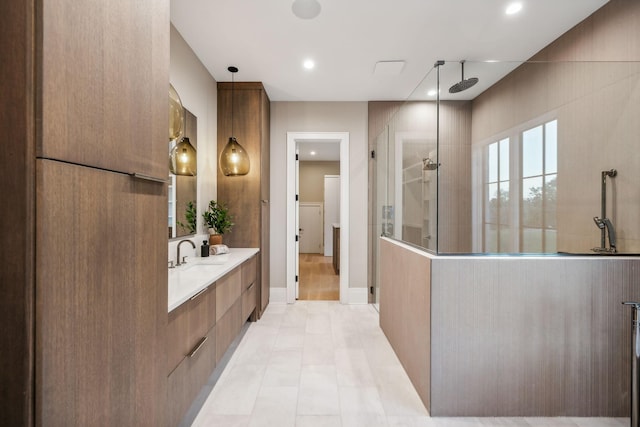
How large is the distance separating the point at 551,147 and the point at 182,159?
2.70m

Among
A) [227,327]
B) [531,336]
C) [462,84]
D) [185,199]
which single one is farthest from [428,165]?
[185,199]

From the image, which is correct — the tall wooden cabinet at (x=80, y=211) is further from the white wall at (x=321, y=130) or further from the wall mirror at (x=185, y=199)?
the white wall at (x=321, y=130)

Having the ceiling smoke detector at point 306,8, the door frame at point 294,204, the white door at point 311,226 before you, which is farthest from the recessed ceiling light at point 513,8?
the white door at point 311,226

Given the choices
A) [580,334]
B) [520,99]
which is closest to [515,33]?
[520,99]

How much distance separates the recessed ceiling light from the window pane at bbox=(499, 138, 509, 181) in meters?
0.92

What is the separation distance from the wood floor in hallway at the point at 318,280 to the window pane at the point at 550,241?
2714mm

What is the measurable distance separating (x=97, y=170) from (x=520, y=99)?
2.69 m

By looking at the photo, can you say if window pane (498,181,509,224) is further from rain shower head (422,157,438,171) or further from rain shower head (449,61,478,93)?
rain shower head (449,61,478,93)

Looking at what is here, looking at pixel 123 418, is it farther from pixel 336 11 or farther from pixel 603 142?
pixel 603 142

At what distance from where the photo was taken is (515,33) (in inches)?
96.8

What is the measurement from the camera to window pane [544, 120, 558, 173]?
2053mm

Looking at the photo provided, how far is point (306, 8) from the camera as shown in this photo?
2.15m

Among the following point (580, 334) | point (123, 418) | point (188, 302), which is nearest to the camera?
point (123, 418)

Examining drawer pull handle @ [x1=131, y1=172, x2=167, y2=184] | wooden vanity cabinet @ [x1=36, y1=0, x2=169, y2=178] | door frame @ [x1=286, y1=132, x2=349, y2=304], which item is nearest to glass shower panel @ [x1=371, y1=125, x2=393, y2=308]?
door frame @ [x1=286, y1=132, x2=349, y2=304]
